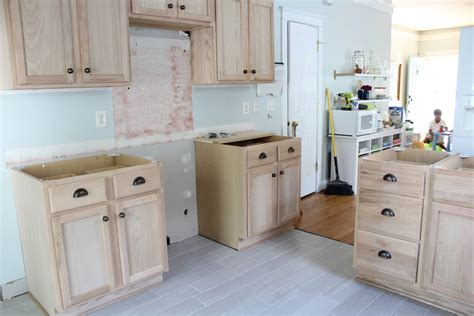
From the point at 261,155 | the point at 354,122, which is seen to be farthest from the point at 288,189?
the point at 354,122

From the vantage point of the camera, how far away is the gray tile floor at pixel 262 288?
7.86ft

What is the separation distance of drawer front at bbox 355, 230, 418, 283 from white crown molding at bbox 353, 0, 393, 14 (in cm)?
382

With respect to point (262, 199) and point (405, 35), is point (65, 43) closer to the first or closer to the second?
point (262, 199)

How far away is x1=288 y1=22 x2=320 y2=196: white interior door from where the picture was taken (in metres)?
4.34

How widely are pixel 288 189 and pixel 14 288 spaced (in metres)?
2.28

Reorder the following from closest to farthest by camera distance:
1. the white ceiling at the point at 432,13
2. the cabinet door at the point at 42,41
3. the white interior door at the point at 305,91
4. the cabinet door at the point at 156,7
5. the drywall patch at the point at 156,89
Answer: the cabinet door at the point at 42,41 < the cabinet door at the point at 156,7 < the drywall patch at the point at 156,89 < the white interior door at the point at 305,91 < the white ceiling at the point at 432,13

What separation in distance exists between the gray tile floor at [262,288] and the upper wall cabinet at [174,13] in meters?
1.86

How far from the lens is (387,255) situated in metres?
2.49

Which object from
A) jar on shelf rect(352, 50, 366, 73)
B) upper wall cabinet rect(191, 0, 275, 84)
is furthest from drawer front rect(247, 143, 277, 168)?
jar on shelf rect(352, 50, 366, 73)

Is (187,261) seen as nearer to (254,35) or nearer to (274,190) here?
(274,190)

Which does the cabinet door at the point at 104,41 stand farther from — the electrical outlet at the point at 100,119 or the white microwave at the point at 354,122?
the white microwave at the point at 354,122

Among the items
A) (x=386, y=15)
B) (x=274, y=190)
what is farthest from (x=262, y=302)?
(x=386, y=15)

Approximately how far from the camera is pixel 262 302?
248 centimetres

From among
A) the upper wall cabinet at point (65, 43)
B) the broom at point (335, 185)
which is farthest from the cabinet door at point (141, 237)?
the broom at point (335, 185)
